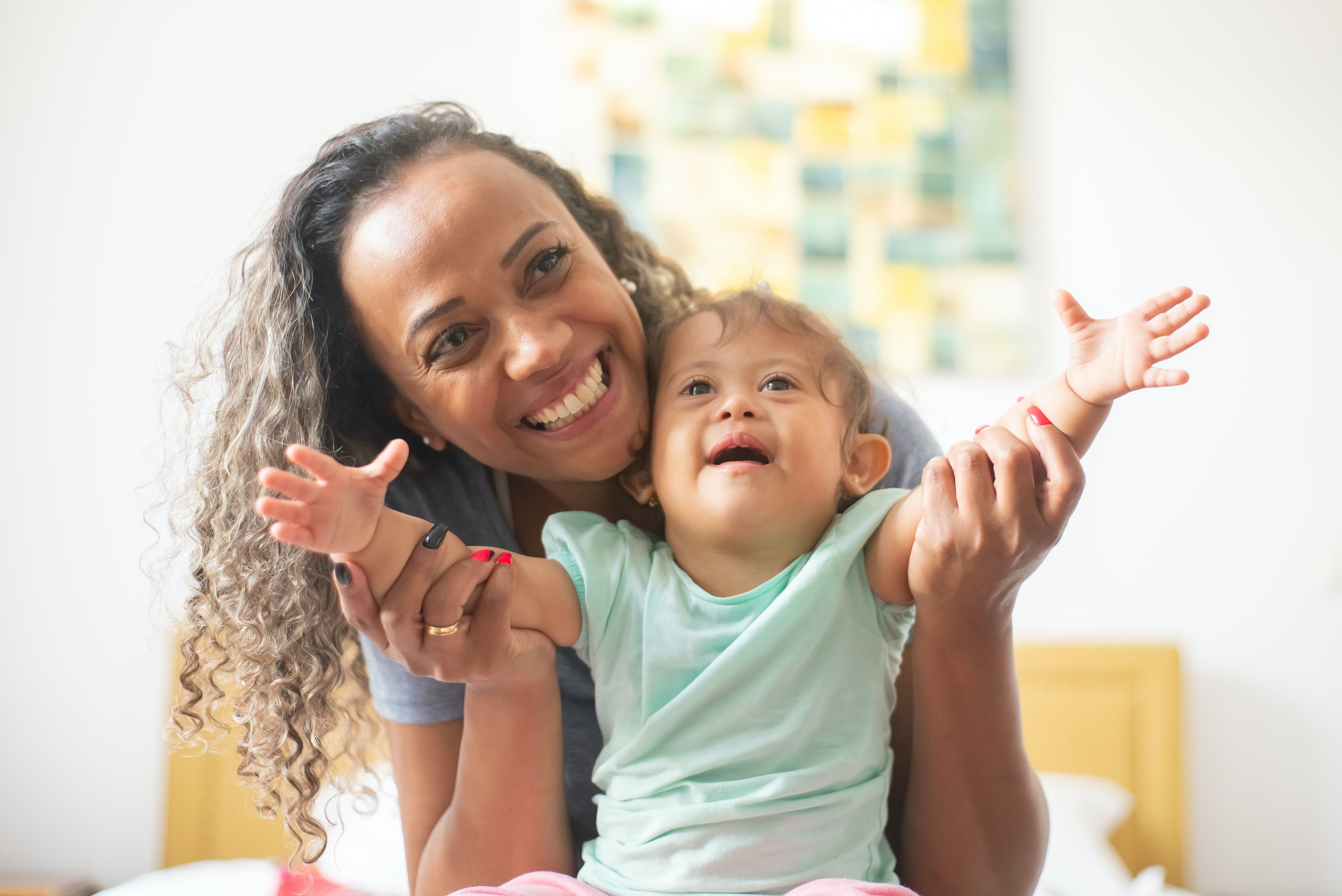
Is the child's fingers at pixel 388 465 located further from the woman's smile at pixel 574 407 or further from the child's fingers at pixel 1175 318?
the child's fingers at pixel 1175 318

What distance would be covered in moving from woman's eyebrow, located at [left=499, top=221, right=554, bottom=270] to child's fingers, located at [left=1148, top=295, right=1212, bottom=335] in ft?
2.15

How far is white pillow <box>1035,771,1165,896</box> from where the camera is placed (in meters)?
2.19

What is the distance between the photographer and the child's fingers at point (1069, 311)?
95cm

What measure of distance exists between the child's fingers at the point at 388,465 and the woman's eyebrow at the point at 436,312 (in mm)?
298

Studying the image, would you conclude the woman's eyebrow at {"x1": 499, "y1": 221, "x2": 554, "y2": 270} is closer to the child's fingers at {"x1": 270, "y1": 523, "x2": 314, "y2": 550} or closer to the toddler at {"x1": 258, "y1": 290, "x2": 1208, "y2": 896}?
the toddler at {"x1": 258, "y1": 290, "x2": 1208, "y2": 896}

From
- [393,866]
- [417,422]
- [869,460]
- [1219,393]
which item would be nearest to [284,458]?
[417,422]

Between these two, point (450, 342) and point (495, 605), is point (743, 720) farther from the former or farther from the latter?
point (450, 342)

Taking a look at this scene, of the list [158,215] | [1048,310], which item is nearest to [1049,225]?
[1048,310]

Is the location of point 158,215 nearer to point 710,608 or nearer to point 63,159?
point 63,159

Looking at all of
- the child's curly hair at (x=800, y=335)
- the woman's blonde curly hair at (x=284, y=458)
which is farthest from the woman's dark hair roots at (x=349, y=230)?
the child's curly hair at (x=800, y=335)

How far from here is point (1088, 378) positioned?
3.13ft

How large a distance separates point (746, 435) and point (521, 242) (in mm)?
340

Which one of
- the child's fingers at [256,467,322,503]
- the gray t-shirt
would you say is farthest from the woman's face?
the child's fingers at [256,467,322,503]

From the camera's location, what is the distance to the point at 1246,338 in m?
2.74
